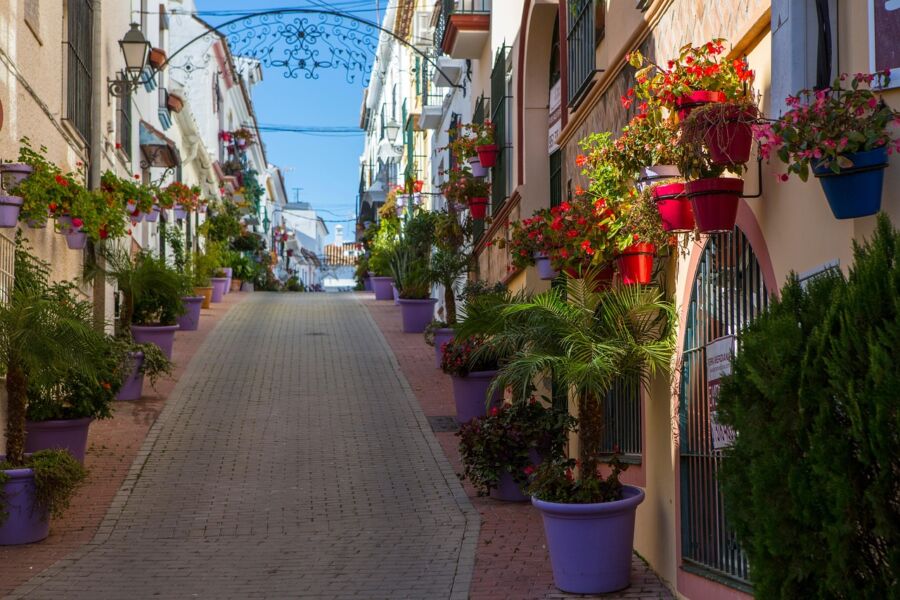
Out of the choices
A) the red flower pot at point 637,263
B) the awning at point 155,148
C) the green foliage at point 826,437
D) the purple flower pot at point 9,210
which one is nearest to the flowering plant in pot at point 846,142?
the green foliage at point 826,437

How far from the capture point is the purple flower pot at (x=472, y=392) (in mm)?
13055

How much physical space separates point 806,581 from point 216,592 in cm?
482

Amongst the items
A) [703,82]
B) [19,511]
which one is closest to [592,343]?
[703,82]

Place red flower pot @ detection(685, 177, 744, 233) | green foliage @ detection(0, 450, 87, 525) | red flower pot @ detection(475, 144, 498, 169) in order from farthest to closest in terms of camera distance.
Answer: red flower pot @ detection(475, 144, 498, 169) → green foliage @ detection(0, 450, 87, 525) → red flower pot @ detection(685, 177, 744, 233)

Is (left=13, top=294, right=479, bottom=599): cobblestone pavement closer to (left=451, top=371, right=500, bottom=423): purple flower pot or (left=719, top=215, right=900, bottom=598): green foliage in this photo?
(left=451, top=371, right=500, bottom=423): purple flower pot

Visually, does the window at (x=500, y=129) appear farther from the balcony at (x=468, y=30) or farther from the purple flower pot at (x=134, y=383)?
the purple flower pot at (x=134, y=383)

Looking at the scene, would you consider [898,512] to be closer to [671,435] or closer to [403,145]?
[671,435]

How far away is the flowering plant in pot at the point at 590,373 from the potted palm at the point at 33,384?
3555 mm

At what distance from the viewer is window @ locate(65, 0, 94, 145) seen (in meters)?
13.8

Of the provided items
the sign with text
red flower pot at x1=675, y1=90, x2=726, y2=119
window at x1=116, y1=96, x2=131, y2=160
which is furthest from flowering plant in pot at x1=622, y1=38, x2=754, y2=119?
window at x1=116, y1=96, x2=131, y2=160

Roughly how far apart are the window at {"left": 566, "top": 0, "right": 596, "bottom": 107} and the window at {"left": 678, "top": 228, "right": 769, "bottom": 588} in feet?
11.3

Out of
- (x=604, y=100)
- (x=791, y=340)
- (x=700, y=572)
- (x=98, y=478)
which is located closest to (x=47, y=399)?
(x=98, y=478)

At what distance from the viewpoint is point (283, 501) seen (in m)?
10.4

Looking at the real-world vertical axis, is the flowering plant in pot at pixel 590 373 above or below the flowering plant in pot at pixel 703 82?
below
